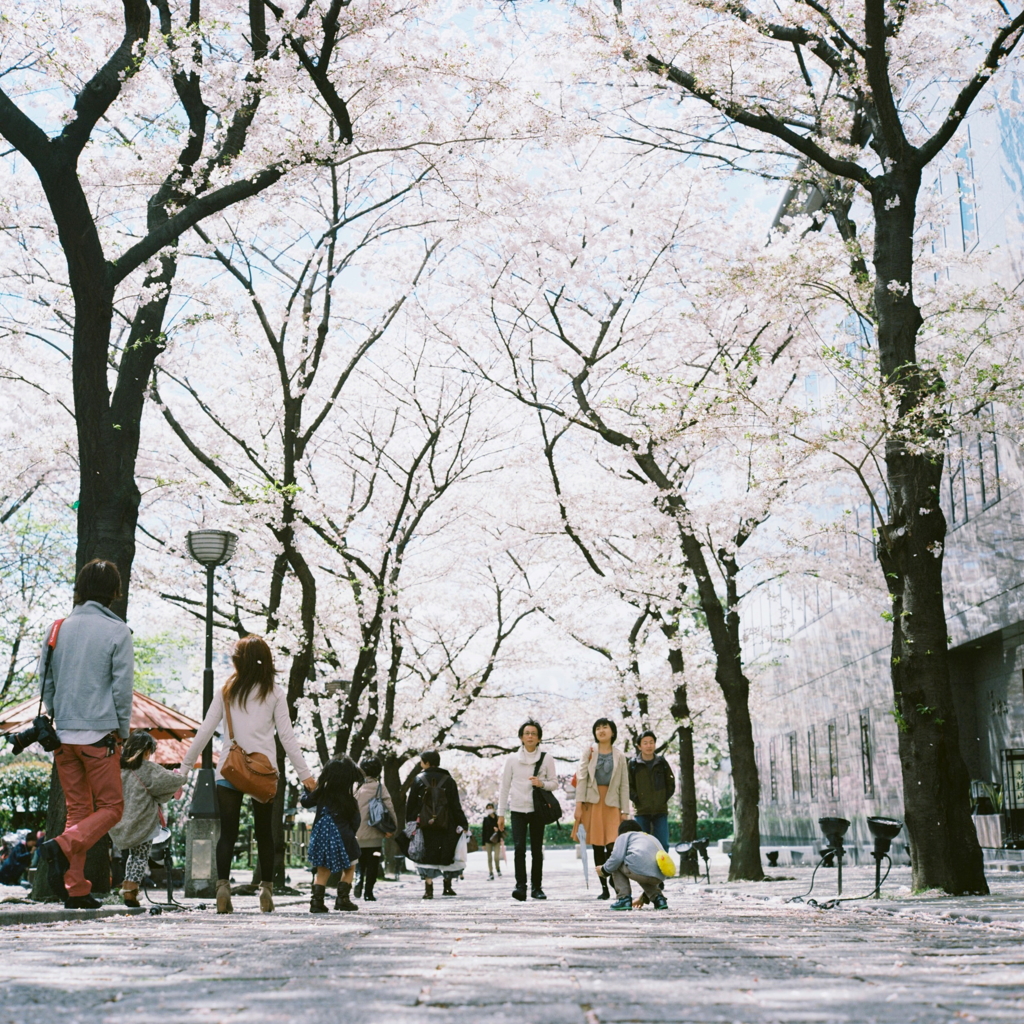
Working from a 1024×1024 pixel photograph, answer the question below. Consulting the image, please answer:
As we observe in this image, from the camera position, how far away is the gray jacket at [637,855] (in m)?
9.60

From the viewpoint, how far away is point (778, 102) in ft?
42.0

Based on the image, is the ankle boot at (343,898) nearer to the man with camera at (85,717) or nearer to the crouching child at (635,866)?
the crouching child at (635,866)

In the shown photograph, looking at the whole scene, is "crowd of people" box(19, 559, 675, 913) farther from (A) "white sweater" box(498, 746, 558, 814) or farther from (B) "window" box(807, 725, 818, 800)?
(B) "window" box(807, 725, 818, 800)

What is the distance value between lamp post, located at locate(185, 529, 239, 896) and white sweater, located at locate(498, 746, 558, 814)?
8.37 feet

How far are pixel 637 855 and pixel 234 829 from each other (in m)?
3.04

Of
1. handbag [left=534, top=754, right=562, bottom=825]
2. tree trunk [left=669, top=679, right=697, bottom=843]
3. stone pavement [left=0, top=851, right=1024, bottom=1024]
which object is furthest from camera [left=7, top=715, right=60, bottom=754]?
tree trunk [left=669, top=679, right=697, bottom=843]

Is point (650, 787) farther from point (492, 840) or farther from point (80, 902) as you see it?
point (492, 840)

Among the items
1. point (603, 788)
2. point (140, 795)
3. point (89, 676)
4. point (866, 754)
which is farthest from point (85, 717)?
point (866, 754)

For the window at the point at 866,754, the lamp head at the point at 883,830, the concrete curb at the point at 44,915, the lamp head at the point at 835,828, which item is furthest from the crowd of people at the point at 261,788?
the window at the point at 866,754

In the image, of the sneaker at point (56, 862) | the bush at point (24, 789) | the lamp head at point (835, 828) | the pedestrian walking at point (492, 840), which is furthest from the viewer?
the pedestrian walking at point (492, 840)

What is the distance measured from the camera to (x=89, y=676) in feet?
24.6

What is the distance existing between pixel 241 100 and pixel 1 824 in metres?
16.6

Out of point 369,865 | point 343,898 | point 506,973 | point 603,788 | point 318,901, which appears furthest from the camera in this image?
point 369,865

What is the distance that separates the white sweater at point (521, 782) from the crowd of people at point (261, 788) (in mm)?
13
